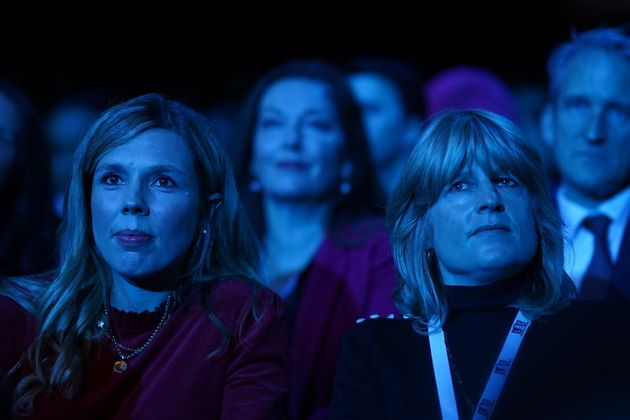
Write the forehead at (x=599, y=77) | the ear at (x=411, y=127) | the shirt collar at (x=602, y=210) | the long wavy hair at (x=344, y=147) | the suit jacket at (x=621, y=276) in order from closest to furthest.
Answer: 1. the suit jacket at (x=621, y=276)
2. the shirt collar at (x=602, y=210)
3. the forehead at (x=599, y=77)
4. the long wavy hair at (x=344, y=147)
5. the ear at (x=411, y=127)

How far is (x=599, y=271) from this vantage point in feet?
10.1

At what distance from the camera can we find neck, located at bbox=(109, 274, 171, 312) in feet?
7.78

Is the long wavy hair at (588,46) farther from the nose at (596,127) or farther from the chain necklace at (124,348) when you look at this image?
the chain necklace at (124,348)

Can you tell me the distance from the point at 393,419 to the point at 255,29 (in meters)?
4.25

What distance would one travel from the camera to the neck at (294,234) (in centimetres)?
365

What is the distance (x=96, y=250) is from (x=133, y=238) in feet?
0.77

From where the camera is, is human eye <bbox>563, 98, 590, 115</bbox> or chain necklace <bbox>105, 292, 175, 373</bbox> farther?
human eye <bbox>563, 98, 590, 115</bbox>

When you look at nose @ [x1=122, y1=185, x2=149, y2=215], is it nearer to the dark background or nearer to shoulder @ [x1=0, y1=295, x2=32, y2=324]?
shoulder @ [x1=0, y1=295, x2=32, y2=324]

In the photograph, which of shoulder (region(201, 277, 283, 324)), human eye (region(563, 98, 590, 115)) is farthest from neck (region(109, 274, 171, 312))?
human eye (region(563, 98, 590, 115))

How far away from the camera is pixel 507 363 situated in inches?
83.0

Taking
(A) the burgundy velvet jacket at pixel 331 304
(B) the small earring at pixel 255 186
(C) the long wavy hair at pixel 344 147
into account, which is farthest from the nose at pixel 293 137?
(A) the burgundy velvet jacket at pixel 331 304

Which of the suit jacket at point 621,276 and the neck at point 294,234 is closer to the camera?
A: the suit jacket at point 621,276

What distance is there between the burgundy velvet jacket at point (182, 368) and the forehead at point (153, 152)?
1.35 feet

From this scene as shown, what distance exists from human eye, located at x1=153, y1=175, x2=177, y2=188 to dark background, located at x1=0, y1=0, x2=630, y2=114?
346cm
